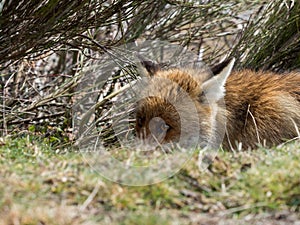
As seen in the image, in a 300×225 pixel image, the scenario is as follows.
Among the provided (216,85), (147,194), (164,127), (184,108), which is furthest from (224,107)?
(147,194)

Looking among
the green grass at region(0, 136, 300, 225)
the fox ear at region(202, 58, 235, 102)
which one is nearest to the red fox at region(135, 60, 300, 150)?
the fox ear at region(202, 58, 235, 102)

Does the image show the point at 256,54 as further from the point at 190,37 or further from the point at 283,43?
the point at 190,37

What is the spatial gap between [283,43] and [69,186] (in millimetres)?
6379

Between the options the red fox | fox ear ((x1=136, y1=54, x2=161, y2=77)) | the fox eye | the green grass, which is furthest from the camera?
fox ear ((x1=136, y1=54, x2=161, y2=77))

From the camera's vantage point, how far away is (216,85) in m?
6.42

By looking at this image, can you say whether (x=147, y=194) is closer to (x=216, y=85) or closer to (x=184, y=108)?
(x=184, y=108)

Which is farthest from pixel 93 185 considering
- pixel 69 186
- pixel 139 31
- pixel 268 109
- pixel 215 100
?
pixel 139 31

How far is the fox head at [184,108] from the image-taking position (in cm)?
624

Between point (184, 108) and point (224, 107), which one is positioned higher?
point (184, 108)

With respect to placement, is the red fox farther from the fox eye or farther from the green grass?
the green grass

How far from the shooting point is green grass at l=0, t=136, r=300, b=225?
3754 millimetres

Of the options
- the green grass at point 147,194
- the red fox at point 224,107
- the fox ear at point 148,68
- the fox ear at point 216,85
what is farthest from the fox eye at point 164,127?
the green grass at point 147,194

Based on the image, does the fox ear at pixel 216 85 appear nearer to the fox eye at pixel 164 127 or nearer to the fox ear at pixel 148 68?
the fox eye at pixel 164 127

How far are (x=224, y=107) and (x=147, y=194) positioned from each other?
2837mm
